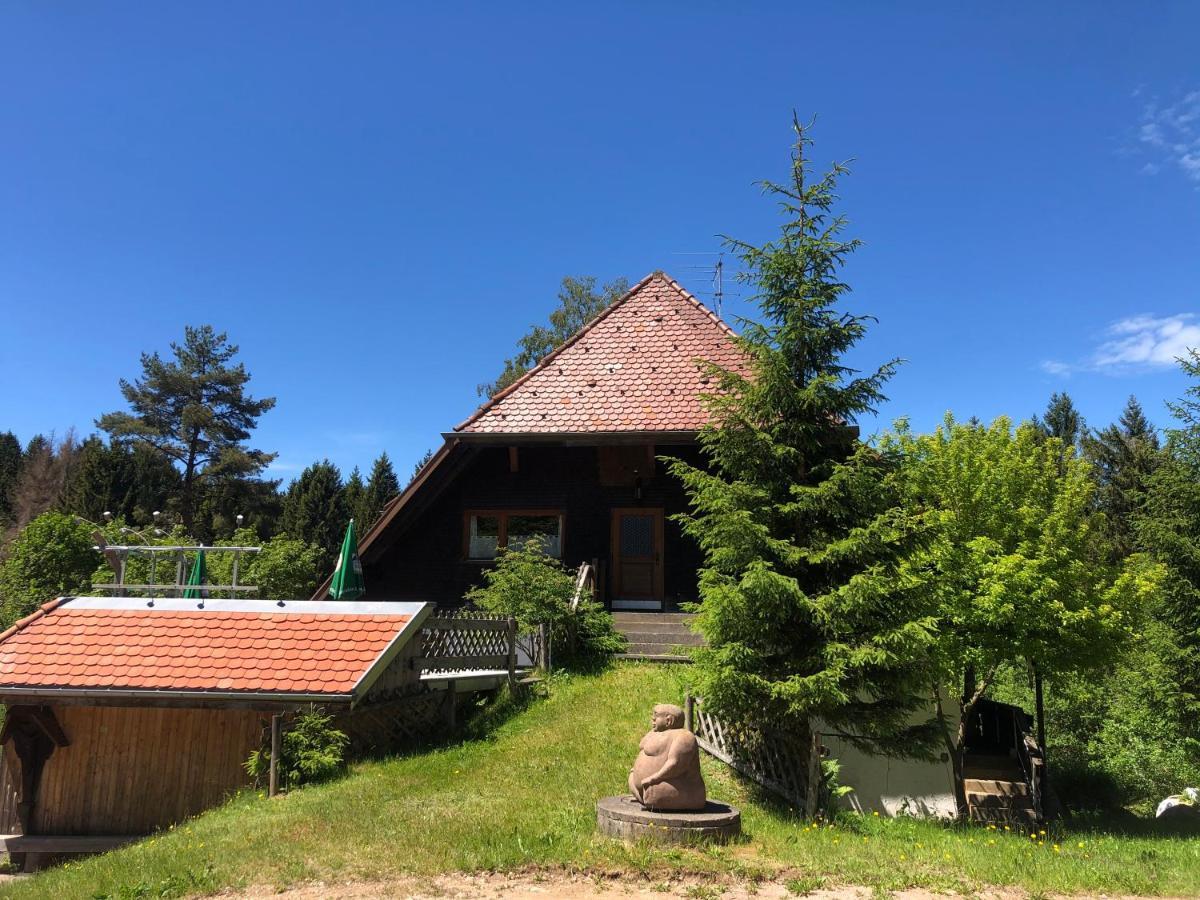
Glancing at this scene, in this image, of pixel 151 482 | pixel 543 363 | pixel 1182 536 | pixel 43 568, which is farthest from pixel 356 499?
pixel 1182 536

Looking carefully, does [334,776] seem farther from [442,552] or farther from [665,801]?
[442,552]

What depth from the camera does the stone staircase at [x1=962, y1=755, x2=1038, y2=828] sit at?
14.6m

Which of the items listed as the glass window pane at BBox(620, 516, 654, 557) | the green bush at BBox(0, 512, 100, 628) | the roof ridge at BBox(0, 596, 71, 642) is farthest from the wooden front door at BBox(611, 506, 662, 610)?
the green bush at BBox(0, 512, 100, 628)

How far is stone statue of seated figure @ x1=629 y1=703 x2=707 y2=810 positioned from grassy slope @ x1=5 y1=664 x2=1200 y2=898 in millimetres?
512

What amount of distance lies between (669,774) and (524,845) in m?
1.40

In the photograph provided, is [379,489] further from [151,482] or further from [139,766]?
[139,766]

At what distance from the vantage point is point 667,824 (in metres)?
6.82

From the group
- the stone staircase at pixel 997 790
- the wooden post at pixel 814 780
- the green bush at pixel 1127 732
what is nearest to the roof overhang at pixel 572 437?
the wooden post at pixel 814 780

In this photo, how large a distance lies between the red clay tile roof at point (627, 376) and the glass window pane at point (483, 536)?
236 cm

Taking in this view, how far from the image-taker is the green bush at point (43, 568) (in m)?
23.7

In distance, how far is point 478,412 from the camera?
17.0m

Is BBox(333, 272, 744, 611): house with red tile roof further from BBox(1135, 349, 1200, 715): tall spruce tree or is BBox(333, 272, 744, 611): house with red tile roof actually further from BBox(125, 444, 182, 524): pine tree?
BBox(125, 444, 182, 524): pine tree

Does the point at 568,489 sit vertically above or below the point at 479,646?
above

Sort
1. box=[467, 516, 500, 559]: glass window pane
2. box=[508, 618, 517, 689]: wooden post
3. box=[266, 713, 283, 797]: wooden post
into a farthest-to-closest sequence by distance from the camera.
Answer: box=[467, 516, 500, 559]: glass window pane → box=[508, 618, 517, 689]: wooden post → box=[266, 713, 283, 797]: wooden post
